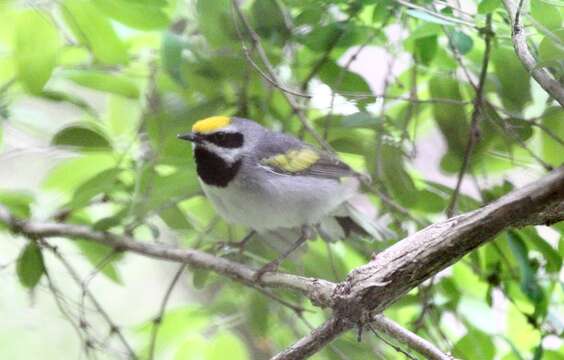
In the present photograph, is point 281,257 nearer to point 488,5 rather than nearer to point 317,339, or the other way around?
point 317,339

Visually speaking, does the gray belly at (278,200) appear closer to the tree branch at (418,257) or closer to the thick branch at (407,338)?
the tree branch at (418,257)

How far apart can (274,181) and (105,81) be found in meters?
0.43

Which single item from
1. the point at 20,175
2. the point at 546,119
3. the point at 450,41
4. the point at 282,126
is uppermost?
the point at 450,41

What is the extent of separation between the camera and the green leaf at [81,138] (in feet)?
5.40

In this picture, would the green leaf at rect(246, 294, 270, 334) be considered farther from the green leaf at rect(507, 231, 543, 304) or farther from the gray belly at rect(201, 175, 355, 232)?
the green leaf at rect(507, 231, 543, 304)

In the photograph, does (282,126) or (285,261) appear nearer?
(285,261)

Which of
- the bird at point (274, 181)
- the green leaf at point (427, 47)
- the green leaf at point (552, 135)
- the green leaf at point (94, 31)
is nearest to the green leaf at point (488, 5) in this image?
the green leaf at point (552, 135)

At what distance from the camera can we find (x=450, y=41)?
4.59 feet

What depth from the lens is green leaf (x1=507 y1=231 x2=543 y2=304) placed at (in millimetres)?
1376

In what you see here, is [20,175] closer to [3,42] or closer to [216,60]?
[3,42]

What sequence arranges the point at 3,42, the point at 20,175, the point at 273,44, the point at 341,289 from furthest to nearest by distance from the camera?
the point at 20,175
the point at 3,42
the point at 273,44
the point at 341,289

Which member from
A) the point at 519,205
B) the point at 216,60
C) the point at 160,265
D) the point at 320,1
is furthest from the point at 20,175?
the point at 519,205

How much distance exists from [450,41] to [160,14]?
566 mm

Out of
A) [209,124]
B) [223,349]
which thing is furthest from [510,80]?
[223,349]
